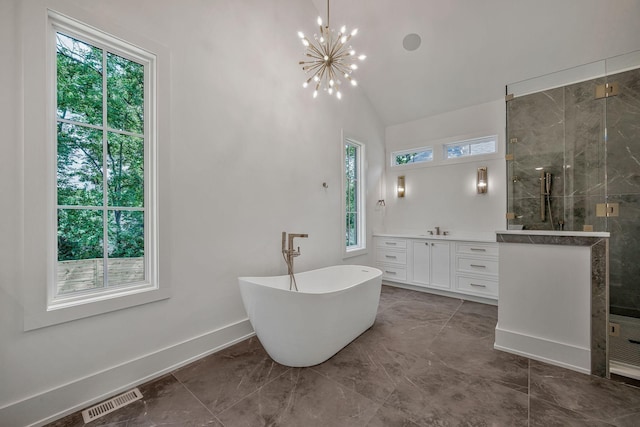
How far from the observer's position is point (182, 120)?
2.22 meters

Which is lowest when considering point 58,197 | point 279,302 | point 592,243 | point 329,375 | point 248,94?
point 329,375

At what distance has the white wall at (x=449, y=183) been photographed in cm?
391

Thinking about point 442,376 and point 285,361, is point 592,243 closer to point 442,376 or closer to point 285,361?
point 442,376

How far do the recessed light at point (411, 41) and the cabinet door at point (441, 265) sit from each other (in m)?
2.84

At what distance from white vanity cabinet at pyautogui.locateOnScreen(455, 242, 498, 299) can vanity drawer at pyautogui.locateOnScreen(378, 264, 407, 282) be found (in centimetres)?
80

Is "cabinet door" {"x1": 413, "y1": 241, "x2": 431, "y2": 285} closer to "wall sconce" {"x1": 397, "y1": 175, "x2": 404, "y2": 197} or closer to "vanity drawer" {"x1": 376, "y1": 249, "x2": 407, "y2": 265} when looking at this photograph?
"vanity drawer" {"x1": 376, "y1": 249, "x2": 407, "y2": 265}

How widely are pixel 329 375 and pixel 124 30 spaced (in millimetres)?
2962

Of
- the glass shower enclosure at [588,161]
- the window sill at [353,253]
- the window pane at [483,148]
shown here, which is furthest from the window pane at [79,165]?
the window pane at [483,148]

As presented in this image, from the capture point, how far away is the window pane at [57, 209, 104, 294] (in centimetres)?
172

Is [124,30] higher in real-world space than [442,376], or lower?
higher

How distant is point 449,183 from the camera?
432 cm

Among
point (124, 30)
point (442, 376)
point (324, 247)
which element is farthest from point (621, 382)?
point (124, 30)

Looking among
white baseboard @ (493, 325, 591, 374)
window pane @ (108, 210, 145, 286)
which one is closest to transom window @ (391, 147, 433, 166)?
white baseboard @ (493, 325, 591, 374)

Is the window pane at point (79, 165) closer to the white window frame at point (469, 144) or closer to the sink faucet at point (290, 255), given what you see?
the sink faucet at point (290, 255)
